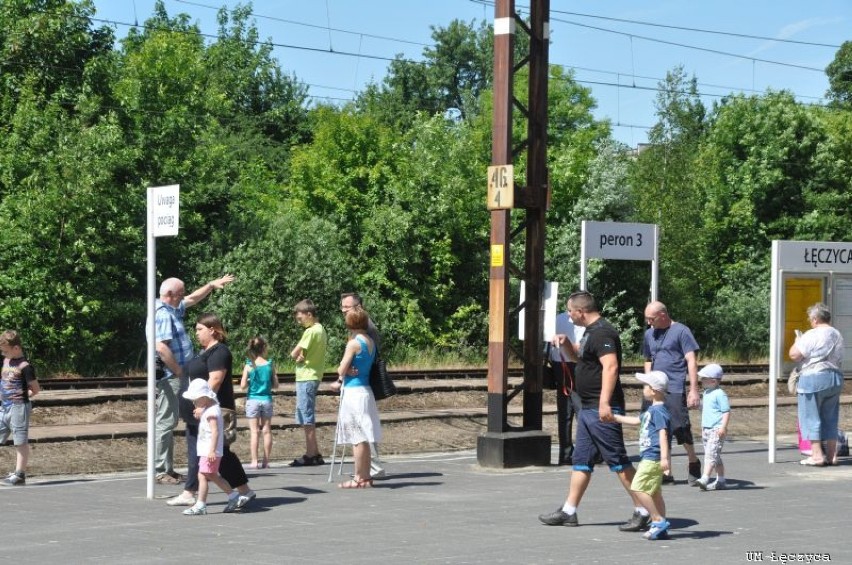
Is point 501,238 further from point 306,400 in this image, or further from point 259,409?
point 259,409

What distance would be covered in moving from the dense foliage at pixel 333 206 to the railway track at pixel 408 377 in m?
5.78

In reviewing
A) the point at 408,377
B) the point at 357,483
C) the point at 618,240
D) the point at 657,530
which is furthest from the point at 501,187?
the point at 408,377

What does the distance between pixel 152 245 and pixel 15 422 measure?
2.36 meters

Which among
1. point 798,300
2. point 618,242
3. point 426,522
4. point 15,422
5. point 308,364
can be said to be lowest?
point 426,522

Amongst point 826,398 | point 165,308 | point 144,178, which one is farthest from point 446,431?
point 144,178

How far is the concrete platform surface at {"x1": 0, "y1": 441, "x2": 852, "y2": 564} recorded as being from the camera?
891cm

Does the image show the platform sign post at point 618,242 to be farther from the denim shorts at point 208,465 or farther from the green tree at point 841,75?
the green tree at point 841,75

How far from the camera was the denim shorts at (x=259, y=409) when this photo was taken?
14.4 m

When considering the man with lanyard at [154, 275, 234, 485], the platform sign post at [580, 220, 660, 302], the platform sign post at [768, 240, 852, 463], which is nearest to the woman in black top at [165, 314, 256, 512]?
the man with lanyard at [154, 275, 234, 485]

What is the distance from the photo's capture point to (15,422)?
12898 millimetres

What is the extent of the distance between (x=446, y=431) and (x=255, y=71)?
56838mm

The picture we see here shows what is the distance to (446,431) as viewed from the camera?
18.8m

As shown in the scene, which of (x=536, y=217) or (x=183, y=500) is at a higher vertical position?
(x=536, y=217)

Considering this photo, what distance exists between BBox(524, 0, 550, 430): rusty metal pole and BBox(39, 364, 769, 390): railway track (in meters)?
9.04
